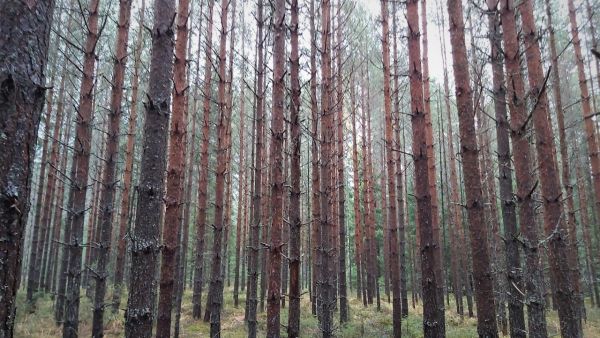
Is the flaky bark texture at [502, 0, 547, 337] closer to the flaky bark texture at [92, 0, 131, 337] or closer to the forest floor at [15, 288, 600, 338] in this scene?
the forest floor at [15, 288, 600, 338]

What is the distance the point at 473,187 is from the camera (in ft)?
16.0

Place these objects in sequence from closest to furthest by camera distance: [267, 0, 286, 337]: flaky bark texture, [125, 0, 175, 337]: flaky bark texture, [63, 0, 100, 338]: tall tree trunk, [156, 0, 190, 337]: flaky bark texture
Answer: [125, 0, 175, 337]: flaky bark texture
[156, 0, 190, 337]: flaky bark texture
[267, 0, 286, 337]: flaky bark texture
[63, 0, 100, 338]: tall tree trunk

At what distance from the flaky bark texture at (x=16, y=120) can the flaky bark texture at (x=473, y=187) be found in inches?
185

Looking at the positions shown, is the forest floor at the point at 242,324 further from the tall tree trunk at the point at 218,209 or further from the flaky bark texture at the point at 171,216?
the flaky bark texture at the point at 171,216

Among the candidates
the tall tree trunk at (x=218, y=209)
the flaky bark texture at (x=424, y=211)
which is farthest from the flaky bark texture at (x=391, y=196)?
the tall tree trunk at (x=218, y=209)

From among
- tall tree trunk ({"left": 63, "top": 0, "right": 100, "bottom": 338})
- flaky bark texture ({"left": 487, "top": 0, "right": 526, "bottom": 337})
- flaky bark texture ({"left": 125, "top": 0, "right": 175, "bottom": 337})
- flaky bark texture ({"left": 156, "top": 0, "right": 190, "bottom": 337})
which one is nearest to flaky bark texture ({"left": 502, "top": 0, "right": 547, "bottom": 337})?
flaky bark texture ({"left": 487, "top": 0, "right": 526, "bottom": 337})

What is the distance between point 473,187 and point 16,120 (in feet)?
15.8

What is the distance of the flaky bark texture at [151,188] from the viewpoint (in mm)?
3529

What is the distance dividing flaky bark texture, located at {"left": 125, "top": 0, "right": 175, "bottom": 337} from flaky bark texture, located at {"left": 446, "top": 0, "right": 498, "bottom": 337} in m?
3.64

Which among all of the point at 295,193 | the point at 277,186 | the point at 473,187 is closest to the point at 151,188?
the point at 277,186

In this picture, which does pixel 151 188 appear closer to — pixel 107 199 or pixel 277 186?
pixel 277 186

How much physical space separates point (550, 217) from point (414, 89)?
2.78 m

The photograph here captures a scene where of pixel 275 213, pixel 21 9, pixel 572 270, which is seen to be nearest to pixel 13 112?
pixel 21 9

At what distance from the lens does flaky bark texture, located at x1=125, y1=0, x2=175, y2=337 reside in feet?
11.6
